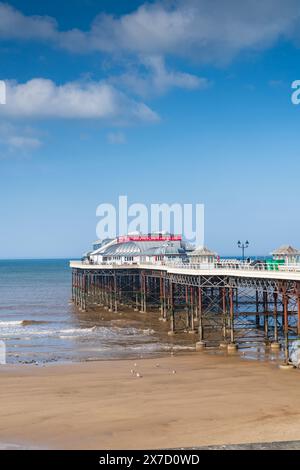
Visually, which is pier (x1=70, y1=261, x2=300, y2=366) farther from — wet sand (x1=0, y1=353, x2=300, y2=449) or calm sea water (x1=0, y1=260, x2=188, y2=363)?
wet sand (x1=0, y1=353, x2=300, y2=449)

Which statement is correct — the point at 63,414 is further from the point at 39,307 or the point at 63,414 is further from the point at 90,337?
the point at 39,307

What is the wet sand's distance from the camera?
19.1 meters

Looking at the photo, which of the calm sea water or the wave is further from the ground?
the calm sea water

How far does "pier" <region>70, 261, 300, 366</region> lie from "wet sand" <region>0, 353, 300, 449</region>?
472cm

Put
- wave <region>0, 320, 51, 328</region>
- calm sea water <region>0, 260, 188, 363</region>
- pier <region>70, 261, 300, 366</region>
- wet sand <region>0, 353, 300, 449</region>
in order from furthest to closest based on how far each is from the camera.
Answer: wave <region>0, 320, 51, 328</region>
calm sea water <region>0, 260, 188, 363</region>
pier <region>70, 261, 300, 366</region>
wet sand <region>0, 353, 300, 449</region>

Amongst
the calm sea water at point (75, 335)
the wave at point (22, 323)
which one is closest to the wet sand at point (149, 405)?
the calm sea water at point (75, 335)

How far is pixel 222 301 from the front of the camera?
5072cm

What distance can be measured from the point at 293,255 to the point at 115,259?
123 feet

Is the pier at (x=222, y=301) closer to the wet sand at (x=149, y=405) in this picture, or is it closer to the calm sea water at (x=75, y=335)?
the calm sea water at (x=75, y=335)

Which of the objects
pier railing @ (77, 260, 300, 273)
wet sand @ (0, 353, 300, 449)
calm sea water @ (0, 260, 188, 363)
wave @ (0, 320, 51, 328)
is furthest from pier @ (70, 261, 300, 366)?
wave @ (0, 320, 51, 328)

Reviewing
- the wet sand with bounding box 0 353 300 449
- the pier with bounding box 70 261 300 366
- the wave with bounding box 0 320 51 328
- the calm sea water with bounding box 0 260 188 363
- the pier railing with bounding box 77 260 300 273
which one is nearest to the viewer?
Answer: the wet sand with bounding box 0 353 300 449

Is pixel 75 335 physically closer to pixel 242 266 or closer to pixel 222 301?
pixel 222 301

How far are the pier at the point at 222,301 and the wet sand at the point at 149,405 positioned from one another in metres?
4.72
